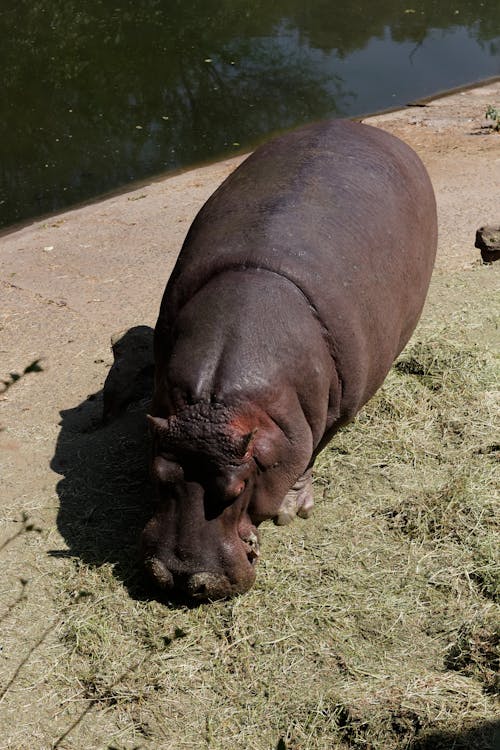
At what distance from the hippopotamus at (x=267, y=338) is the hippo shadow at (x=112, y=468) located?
1.98ft

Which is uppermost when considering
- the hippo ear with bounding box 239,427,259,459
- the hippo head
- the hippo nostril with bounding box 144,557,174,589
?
the hippo ear with bounding box 239,427,259,459

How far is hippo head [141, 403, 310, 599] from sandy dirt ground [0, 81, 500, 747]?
71cm

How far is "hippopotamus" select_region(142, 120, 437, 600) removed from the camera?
4172mm

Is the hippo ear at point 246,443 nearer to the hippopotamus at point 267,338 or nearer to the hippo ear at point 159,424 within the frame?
the hippopotamus at point 267,338

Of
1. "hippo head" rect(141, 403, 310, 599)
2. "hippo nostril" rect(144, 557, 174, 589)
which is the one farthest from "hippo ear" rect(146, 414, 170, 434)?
"hippo nostril" rect(144, 557, 174, 589)

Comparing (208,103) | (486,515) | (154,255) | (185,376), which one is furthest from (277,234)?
(208,103)

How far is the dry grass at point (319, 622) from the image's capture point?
156 inches

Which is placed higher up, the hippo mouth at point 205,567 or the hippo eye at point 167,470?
the hippo eye at point 167,470

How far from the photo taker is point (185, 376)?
4230 mm

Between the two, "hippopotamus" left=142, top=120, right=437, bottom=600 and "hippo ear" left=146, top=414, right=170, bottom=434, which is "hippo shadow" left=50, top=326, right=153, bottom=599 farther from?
"hippo ear" left=146, top=414, right=170, bottom=434

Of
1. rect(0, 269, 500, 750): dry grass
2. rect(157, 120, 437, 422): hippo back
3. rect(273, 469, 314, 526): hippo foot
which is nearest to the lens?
rect(0, 269, 500, 750): dry grass

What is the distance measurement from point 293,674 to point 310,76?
12275mm

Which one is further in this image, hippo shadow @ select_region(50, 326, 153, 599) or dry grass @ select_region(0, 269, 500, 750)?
hippo shadow @ select_region(50, 326, 153, 599)

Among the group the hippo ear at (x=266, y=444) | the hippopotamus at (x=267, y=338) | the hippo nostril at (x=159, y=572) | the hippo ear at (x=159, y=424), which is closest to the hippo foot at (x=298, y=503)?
the hippopotamus at (x=267, y=338)
